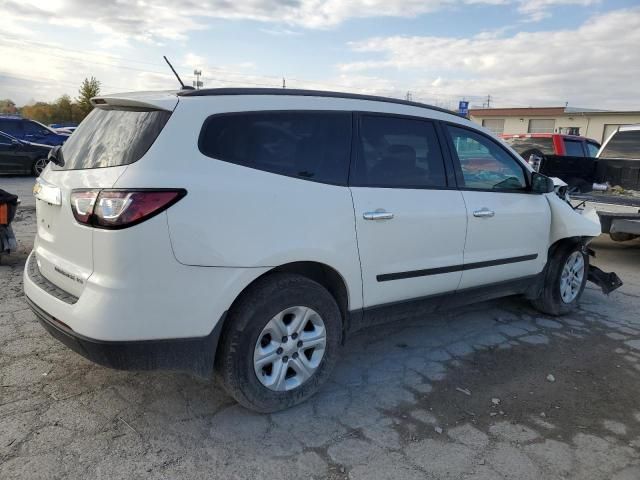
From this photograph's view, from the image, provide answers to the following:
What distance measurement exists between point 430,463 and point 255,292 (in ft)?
4.12

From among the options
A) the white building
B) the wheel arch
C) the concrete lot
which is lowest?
the concrete lot

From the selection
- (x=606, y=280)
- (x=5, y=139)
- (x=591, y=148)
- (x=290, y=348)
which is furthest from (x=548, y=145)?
(x=5, y=139)

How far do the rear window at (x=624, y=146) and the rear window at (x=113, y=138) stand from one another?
844 centimetres

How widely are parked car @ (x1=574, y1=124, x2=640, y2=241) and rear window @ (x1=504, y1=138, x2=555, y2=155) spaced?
206 centimetres

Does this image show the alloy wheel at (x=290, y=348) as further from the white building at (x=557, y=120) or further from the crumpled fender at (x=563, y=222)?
the white building at (x=557, y=120)

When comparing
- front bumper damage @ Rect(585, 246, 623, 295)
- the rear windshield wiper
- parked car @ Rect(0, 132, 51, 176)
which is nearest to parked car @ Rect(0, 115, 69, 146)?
parked car @ Rect(0, 132, 51, 176)

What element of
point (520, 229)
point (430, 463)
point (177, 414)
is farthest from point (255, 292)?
point (520, 229)

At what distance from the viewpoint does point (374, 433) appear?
2918 millimetres

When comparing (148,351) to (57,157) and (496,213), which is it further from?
(496,213)

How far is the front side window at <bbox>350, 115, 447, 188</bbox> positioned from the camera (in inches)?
133

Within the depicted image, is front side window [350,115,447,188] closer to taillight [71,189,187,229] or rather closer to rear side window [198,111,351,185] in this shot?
rear side window [198,111,351,185]

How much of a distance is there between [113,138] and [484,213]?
2.62 metres

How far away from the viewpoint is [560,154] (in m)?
11.1

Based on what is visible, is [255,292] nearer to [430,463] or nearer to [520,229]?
[430,463]
